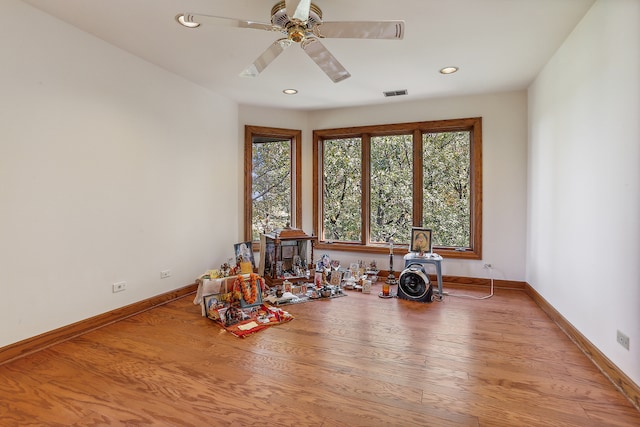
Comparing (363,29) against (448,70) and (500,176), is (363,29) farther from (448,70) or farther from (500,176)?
(500,176)

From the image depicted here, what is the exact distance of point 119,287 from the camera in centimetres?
305

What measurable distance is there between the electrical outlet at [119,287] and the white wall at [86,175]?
0.06 m

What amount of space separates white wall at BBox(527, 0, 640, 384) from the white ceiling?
338 mm

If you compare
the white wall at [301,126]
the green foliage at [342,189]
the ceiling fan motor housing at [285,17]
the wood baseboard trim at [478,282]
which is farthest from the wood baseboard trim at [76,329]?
the wood baseboard trim at [478,282]

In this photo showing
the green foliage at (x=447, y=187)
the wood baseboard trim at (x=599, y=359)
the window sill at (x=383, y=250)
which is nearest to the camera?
the wood baseboard trim at (x=599, y=359)

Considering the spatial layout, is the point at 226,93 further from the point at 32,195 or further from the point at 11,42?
the point at 32,195

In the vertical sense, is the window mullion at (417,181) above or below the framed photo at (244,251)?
above

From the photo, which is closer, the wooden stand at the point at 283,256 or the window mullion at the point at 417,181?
the wooden stand at the point at 283,256

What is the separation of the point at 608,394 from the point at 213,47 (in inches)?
154

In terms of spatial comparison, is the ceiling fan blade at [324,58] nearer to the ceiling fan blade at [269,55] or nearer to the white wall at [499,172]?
the ceiling fan blade at [269,55]

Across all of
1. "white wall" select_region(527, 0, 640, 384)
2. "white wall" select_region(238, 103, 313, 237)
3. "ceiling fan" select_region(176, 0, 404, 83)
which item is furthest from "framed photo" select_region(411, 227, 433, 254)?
"ceiling fan" select_region(176, 0, 404, 83)

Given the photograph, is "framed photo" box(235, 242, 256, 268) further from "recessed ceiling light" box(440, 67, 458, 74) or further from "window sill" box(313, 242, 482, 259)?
"recessed ceiling light" box(440, 67, 458, 74)

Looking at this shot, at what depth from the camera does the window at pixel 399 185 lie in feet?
14.4

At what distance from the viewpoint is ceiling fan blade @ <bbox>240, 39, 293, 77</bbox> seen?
2215mm
